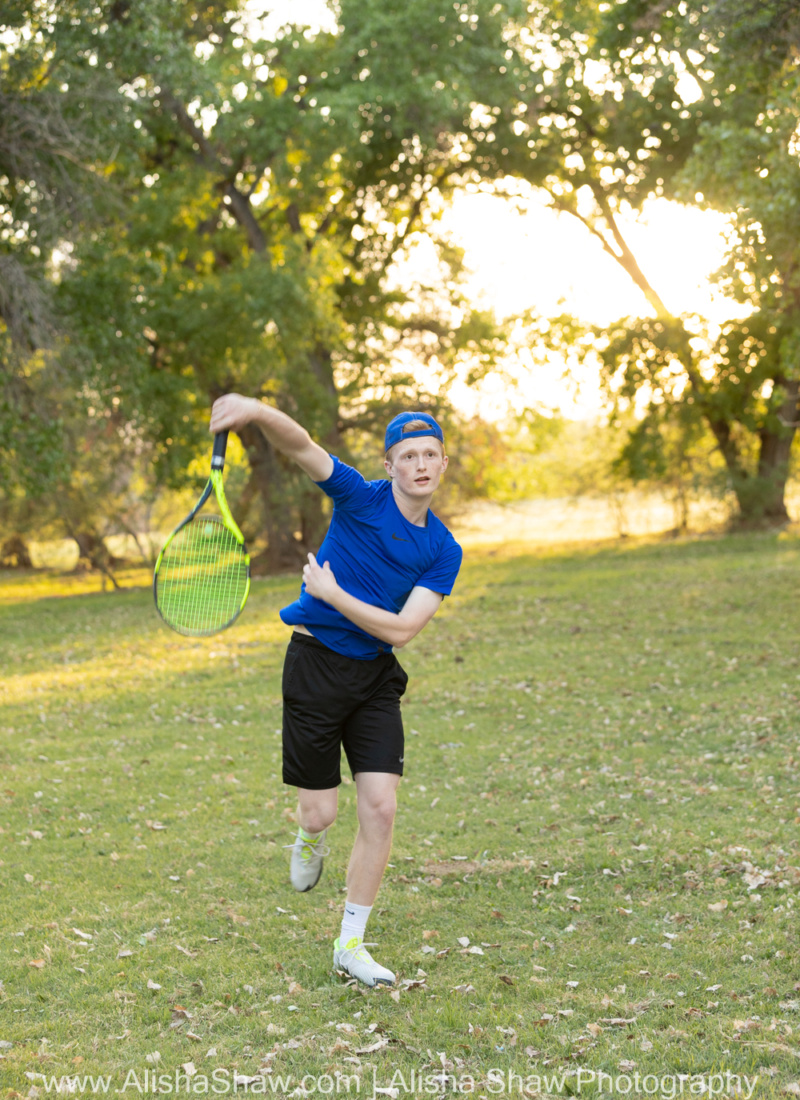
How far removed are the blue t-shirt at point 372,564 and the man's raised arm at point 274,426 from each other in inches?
Answer: 8.9

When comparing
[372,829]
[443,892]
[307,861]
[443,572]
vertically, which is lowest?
[443,892]

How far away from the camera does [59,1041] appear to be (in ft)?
16.5

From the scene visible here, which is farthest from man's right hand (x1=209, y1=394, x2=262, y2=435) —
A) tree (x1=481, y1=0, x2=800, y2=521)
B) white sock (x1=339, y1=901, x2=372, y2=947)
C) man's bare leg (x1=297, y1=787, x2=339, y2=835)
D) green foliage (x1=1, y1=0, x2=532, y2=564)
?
green foliage (x1=1, y1=0, x2=532, y2=564)

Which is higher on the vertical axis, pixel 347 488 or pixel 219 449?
pixel 219 449

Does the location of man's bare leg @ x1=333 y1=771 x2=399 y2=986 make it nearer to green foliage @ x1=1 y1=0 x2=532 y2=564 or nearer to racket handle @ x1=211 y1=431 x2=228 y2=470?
racket handle @ x1=211 y1=431 x2=228 y2=470

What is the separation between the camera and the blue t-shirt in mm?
5508

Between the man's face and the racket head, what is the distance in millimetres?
885

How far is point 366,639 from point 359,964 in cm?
168

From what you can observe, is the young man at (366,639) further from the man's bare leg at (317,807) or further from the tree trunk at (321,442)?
the tree trunk at (321,442)

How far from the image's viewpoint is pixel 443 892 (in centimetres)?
697

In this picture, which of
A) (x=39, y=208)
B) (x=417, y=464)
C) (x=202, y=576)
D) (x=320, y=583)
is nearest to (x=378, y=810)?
(x=320, y=583)

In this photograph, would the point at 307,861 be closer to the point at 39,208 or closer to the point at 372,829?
the point at 372,829

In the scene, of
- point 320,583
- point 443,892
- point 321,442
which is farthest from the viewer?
point 321,442

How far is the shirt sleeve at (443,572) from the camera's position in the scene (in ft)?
18.2
